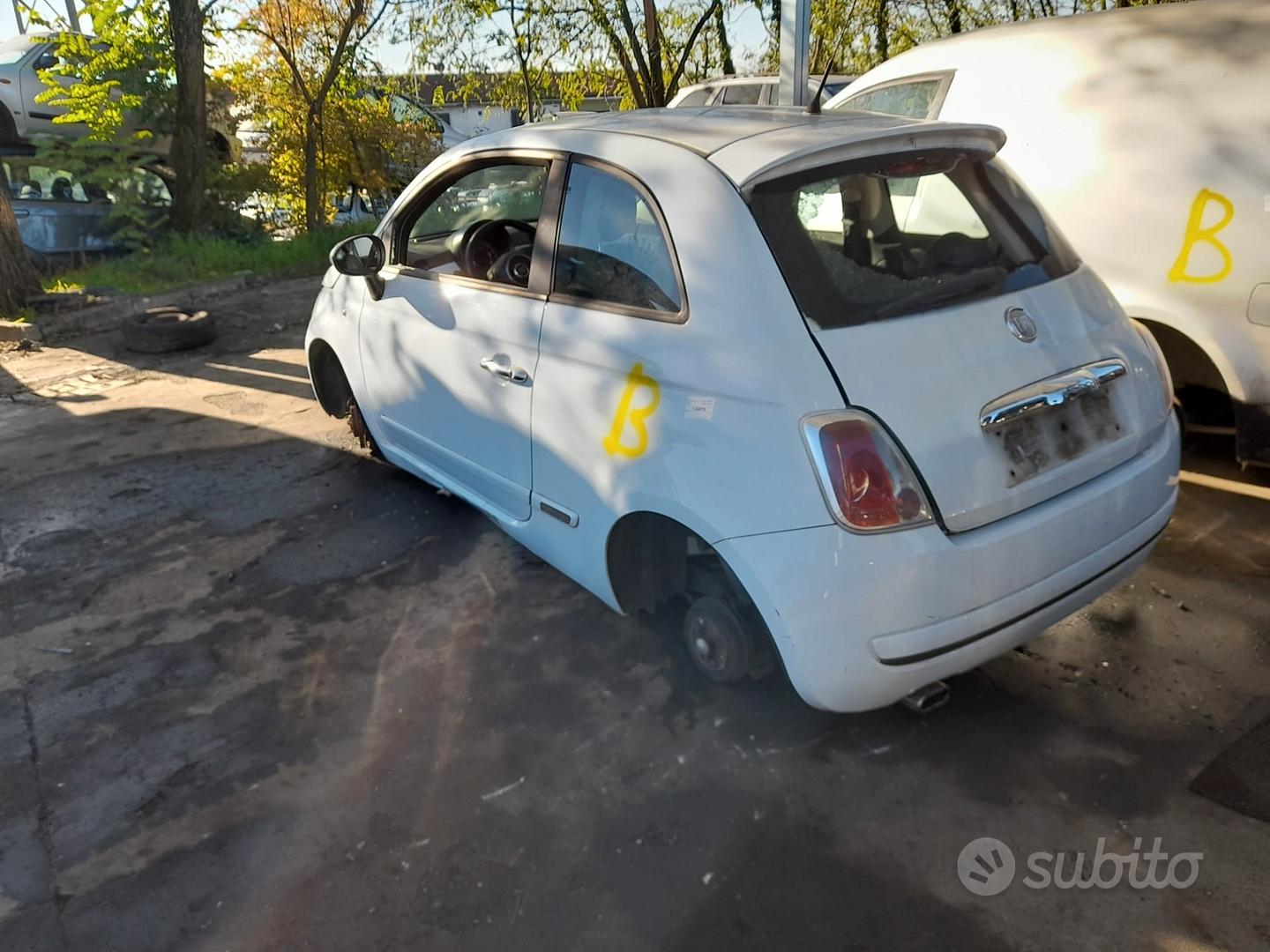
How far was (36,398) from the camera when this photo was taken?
259 inches

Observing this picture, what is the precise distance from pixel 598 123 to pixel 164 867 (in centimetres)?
270

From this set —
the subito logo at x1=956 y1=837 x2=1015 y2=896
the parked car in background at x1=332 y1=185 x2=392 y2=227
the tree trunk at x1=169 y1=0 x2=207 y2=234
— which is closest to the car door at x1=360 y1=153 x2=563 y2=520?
the subito logo at x1=956 y1=837 x2=1015 y2=896

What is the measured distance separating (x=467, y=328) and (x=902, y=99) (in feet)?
10.7

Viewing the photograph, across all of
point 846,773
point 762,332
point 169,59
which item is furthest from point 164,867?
point 169,59

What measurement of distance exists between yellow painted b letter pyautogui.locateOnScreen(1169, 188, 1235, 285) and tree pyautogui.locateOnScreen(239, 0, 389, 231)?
35.0ft

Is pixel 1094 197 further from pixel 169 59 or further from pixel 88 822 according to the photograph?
pixel 169 59

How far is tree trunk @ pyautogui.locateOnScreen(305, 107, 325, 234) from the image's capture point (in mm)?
12039

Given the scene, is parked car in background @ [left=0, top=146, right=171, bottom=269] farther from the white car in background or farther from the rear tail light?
the rear tail light

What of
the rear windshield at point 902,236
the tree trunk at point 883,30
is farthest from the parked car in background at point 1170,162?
the tree trunk at point 883,30

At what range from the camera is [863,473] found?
2314 mm

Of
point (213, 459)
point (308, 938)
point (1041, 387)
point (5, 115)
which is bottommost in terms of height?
point (308, 938)

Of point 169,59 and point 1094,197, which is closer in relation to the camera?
point 1094,197

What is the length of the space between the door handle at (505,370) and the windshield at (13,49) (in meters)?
11.2

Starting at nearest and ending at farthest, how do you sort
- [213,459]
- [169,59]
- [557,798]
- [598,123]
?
[557,798] < [598,123] < [213,459] < [169,59]
